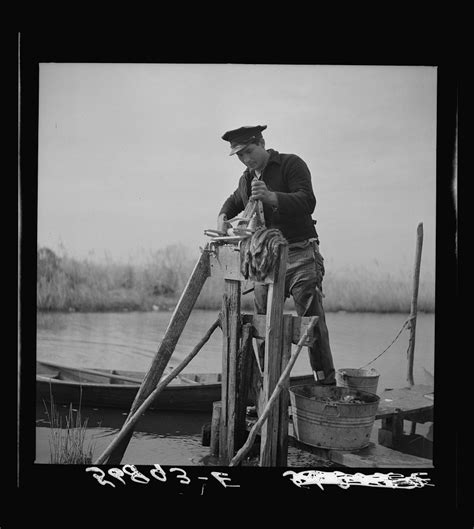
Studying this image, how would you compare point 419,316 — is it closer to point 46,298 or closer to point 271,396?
point 271,396

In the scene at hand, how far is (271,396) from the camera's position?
370 cm

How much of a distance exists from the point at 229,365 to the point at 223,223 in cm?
112

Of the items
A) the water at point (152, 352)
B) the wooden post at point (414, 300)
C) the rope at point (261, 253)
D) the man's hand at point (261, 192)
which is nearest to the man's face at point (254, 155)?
the man's hand at point (261, 192)

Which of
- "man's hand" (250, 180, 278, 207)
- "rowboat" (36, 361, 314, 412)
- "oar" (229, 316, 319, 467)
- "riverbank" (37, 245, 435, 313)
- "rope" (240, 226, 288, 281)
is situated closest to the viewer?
"oar" (229, 316, 319, 467)

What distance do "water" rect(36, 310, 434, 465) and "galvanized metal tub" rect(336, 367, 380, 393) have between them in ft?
1.39

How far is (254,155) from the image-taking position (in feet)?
14.6

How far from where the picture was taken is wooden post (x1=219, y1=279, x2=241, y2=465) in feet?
13.7

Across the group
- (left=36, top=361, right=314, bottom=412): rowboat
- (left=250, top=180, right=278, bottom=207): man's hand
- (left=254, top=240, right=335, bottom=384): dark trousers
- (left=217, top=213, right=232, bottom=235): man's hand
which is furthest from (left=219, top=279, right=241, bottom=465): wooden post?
(left=36, top=361, right=314, bottom=412): rowboat

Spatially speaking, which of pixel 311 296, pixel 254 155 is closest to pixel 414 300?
pixel 311 296

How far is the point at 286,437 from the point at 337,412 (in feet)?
1.30

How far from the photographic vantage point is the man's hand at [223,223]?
449 centimetres

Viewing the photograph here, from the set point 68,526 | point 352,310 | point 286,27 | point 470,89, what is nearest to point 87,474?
point 68,526

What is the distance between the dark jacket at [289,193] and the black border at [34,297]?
0.77m

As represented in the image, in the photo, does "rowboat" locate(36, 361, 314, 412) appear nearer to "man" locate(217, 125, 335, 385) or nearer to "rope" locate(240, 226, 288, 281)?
"man" locate(217, 125, 335, 385)
